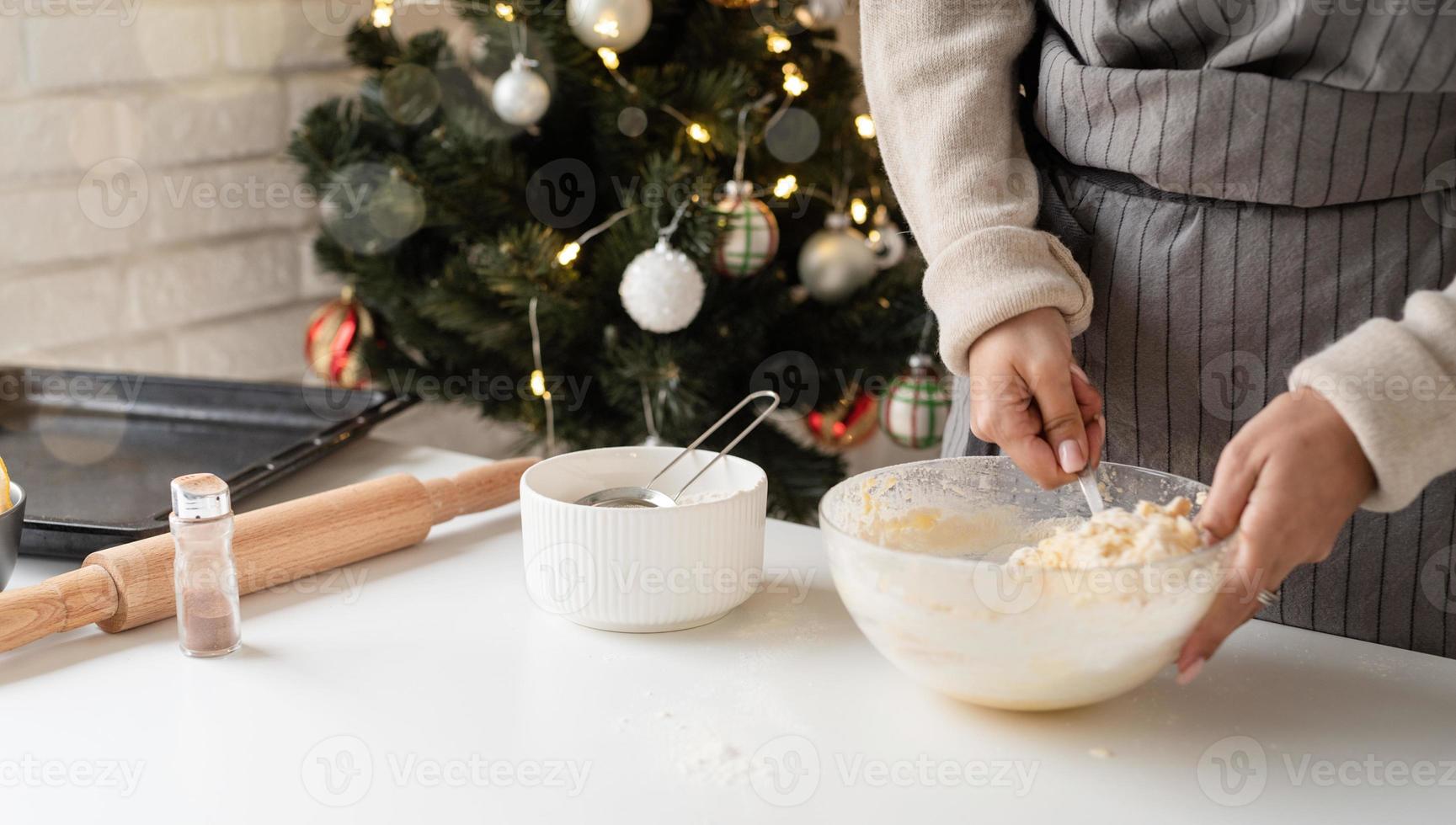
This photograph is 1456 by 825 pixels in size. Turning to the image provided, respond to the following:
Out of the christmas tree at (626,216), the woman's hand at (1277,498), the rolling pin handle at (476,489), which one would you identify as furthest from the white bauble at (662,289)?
the woman's hand at (1277,498)

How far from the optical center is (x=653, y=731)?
65 centimetres

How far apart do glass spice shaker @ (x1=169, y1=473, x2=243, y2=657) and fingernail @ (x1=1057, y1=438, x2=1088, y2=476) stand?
0.51 meters

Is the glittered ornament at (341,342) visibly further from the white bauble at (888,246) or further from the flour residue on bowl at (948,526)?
the flour residue on bowl at (948,526)

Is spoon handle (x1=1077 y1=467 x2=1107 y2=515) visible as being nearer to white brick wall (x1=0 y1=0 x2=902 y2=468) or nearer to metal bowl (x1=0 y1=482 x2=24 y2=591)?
metal bowl (x1=0 y1=482 x2=24 y2=591)

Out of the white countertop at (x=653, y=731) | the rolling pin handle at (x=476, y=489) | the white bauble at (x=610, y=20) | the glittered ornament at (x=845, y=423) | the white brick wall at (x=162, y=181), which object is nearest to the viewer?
the white countertop at (x=653, y=731)

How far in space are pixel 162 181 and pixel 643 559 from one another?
1169 millimetres

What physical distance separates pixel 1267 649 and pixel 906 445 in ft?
3.00

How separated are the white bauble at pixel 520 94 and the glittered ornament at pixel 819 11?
1.07 feet

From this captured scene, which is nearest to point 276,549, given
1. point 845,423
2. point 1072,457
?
point 1072,457

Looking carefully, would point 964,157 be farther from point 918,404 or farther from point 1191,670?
point 918,404

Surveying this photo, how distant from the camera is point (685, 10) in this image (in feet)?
5.18

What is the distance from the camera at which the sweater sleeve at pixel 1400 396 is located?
613 mm

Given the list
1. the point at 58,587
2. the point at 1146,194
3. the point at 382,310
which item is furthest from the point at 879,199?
the point at 58,587

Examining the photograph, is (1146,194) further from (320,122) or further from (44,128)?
(44,128)
